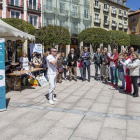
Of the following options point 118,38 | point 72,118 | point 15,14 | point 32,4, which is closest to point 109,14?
point 118,38

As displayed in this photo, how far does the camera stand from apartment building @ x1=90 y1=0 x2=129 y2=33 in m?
38.6

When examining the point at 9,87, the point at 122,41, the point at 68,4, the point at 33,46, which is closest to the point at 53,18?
the point at 68,4

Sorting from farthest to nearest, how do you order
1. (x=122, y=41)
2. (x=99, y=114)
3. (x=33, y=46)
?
(x=122, y=41) → (x=33, y=46) → (x=99, y=114)

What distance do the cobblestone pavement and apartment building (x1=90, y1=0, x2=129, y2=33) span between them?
33726 mm

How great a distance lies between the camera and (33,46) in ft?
43.5

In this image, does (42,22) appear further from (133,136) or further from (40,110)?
(133,136)

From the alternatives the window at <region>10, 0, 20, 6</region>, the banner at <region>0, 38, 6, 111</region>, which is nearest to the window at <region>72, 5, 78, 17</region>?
the window at <region>10, 0, 20, 6</region>

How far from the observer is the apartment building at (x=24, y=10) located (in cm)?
2533

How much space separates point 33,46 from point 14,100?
7753 millimetres

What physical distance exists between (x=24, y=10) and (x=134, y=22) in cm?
3566

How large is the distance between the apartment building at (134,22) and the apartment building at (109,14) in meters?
5.59

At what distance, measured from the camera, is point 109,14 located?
41.5 metres

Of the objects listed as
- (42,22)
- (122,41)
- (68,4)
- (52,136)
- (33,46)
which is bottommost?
(52,136)

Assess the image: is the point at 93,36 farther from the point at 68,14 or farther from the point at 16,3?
the point at 16,3
